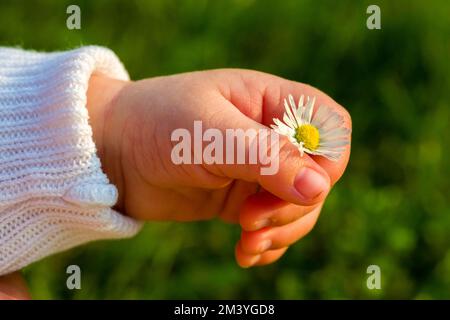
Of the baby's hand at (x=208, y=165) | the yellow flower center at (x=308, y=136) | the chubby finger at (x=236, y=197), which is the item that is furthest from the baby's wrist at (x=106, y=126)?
the yellow flower center at (x=308, y=136)

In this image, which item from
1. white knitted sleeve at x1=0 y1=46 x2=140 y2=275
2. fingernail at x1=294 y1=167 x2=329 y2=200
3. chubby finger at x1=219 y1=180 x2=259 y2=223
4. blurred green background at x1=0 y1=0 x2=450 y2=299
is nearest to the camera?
fingernail at x1=294 y1=167 x2=329 y2=200

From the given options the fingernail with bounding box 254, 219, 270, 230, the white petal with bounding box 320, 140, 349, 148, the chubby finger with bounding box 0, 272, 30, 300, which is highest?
the white petal with bounding box 320, 140, 349, 148

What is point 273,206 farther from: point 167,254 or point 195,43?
point 195,43

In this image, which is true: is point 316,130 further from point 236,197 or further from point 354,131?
point 354,131

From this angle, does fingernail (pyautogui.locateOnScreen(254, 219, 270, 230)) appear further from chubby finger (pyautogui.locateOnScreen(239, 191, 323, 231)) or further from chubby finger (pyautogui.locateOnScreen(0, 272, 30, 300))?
chubby finger (pyautogui.locateOnScreen(0, 272, 30, 300))

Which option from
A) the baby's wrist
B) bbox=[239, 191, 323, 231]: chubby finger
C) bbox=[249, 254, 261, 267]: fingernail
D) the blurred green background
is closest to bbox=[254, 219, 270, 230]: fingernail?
bbox=[239, 191, 323, 231]: chubby finger

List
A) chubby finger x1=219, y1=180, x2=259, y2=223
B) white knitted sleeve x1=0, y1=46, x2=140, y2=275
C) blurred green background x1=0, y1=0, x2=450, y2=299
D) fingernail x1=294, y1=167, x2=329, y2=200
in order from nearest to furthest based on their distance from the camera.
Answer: fingernail x1=294, y1=167, x2=329, y2=200, white knitted sleeve x1=0, y1=46, x2=140, y2=275, chubby finger x1=219, y1=180, x2=259, y2=223, blurred green background x1=0, y1=0, x2=450, y2=299

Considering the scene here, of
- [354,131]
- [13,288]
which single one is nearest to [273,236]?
[13,288]
